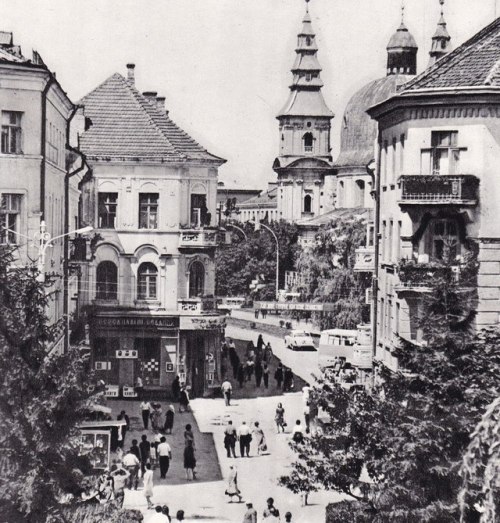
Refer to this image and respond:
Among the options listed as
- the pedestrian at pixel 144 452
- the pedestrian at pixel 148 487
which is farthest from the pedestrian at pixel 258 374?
the pedestrian at pixel 148 487

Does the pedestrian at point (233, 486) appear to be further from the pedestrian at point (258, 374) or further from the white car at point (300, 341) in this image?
the white car at point (300, 341)

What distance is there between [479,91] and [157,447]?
544 inches

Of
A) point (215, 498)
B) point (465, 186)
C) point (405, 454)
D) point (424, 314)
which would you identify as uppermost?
point (465, 186)

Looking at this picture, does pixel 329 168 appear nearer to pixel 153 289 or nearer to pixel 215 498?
pixel 153 289

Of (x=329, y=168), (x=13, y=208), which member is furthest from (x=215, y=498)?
(x=329, y=168)

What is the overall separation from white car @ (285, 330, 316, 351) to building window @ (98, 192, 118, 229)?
85.3ft

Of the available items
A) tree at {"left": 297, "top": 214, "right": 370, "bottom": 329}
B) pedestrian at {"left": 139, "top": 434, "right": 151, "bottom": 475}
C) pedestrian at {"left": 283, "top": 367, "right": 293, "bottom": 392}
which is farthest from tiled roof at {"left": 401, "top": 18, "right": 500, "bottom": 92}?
tree at {"left": 297, "top": 214, "right": 370, "bottom": 329}

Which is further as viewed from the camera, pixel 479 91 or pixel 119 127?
pixel 119 127

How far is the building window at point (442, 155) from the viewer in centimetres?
4688

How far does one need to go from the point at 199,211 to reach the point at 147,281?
368cm

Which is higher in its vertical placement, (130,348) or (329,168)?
(329,168)

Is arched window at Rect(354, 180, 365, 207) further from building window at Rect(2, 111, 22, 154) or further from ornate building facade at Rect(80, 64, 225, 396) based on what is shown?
building window at Rect(2, 111, 22, 154)

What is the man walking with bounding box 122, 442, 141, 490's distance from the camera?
40.3m

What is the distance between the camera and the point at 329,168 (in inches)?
7215
